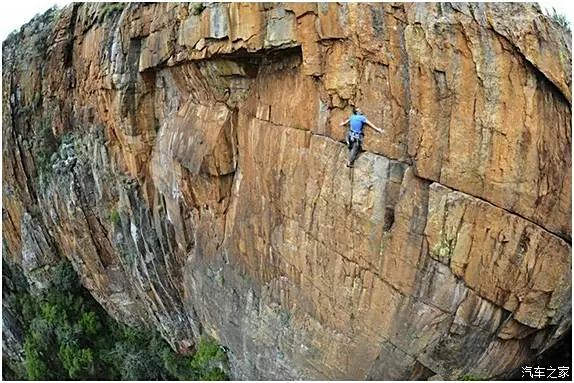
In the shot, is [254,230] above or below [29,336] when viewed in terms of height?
above

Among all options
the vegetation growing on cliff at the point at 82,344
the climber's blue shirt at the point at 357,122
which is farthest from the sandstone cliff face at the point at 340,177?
the vegetation growing on cliff at the point at 82,344

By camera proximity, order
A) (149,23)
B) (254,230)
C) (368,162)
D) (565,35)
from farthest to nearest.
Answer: (149,23) < (254,230) < (368,162) < (565,35)

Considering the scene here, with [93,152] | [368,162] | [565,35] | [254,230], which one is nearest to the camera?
[565,35]

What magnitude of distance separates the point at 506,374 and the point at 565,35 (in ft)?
17.9

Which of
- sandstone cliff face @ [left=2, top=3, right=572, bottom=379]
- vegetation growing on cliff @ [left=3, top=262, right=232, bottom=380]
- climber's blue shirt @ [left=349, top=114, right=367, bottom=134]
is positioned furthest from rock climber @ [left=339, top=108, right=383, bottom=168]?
vegetation growing on cliff @ [left=3, top=262, right=232, bottom=380]

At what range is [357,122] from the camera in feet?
30.4

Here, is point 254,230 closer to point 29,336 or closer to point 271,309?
point 271,309

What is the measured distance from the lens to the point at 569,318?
9.40 meters

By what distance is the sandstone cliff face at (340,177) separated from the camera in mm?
8242

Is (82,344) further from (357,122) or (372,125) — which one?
(372,125)

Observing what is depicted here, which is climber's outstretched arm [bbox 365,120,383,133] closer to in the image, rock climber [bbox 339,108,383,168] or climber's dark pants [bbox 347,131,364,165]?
rock climber [bbox 339,108,383,168]

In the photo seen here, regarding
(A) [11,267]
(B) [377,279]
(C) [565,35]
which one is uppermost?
(C) [565,35]

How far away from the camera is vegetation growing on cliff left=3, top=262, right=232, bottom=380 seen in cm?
1755

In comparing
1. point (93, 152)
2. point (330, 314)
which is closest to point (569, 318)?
point (330, 314)
